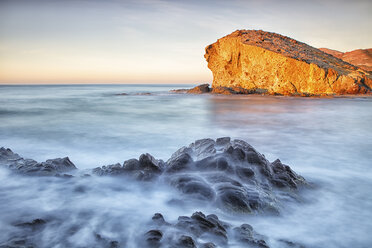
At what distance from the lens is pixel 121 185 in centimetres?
351

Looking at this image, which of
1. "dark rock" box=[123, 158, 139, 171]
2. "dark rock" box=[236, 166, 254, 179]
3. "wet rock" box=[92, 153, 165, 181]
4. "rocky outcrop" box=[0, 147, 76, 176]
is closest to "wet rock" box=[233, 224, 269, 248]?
"dark rock" box=[236, 166, 254, 179]

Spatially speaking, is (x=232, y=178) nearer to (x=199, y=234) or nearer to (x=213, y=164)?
(x=213, y=164)

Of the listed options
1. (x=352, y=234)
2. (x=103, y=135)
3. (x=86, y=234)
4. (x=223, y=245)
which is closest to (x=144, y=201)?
(x=86, y=234)

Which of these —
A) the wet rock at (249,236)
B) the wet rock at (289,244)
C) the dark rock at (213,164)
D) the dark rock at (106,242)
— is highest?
the dark rock at (213,164)

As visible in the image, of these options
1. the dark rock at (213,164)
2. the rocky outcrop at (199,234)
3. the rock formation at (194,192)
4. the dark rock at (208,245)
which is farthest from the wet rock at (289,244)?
the dark rock at (213,164)

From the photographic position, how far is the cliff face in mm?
23281

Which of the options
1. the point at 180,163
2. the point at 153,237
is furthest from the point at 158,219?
the point at 180,163

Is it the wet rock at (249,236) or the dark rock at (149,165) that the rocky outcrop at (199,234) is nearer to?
the wet rock at (249,236)

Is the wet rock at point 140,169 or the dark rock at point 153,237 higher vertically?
the wet rock at point 140,169

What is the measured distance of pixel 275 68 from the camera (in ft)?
80.9

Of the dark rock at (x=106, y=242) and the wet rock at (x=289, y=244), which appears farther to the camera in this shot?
the wet rock at (x=289, y=244)

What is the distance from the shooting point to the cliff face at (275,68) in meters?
23.3

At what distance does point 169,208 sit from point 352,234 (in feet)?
6.02

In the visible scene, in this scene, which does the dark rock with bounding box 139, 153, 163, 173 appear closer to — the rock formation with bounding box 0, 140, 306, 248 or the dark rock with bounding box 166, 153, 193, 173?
the rock formation with bounding box 0, 140, 306, 248
